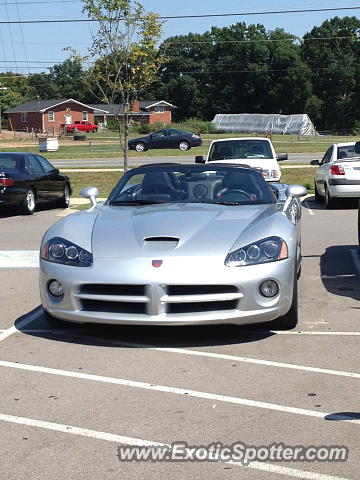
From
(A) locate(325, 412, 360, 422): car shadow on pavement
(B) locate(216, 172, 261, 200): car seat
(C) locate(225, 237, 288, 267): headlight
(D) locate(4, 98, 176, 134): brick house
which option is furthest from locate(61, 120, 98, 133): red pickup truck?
(A) locate(325, 412, 360, 422): car shadow on pavement

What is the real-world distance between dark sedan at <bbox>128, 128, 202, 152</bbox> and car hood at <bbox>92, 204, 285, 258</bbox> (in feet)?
149

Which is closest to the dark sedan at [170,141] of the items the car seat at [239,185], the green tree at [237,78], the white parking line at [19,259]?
the white parking line at [19,259]

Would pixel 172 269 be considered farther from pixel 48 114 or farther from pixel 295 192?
pixel 48 114

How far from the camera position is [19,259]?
35.0ft

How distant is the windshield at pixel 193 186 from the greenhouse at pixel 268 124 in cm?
8271

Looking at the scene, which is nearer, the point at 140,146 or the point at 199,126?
the point at 140,146

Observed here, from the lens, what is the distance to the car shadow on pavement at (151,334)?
613 centimetres

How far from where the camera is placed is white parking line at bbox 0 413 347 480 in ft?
12.1

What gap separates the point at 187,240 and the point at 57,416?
2063mm

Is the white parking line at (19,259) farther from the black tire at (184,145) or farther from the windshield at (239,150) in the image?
the black tire at (184,145)

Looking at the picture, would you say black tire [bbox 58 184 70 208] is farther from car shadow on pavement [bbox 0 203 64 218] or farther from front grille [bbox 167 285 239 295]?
front grille [bbox 167 285 239 295]

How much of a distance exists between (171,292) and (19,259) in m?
5.27

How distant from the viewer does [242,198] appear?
747 centimetres

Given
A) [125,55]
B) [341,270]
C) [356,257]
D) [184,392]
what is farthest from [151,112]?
[184,392]
